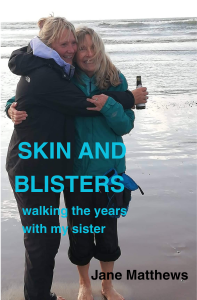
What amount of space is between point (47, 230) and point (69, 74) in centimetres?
114

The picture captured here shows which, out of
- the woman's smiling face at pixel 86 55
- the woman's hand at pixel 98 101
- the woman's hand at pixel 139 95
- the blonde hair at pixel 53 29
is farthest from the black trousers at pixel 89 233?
the blonde hair at pixel 53 29

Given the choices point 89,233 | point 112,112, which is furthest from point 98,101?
point 89,233

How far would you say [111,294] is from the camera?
3.15 meters

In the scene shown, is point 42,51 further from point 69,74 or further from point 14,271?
point 14,271

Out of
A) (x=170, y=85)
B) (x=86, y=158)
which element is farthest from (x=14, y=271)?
(x=170, y=85)

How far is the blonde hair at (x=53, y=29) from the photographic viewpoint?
2750mm

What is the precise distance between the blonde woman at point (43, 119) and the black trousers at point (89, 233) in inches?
7.9

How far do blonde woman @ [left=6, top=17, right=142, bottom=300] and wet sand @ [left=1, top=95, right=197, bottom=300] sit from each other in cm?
65

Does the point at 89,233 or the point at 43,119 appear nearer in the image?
the point at 43,119

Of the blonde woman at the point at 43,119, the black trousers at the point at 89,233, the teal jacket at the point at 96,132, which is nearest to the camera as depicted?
the blonde woman at the point at 43,119

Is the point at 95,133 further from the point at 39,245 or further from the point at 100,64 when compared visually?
the point at 39,245

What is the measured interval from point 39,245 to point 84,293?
714 mm

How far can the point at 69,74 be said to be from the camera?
9.29ft

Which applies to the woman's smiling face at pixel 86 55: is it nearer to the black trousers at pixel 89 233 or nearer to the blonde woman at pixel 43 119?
the blonde woman at pixel 43 119
